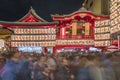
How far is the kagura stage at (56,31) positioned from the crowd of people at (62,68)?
39980 mm

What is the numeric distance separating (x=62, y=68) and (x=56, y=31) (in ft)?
153

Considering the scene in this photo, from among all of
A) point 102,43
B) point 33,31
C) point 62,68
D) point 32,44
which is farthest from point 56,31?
point 62,68

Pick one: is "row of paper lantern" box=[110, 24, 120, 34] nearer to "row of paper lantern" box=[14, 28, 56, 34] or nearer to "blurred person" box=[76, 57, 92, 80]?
"row of paper lantern" box=[14, 28, 56, 34]

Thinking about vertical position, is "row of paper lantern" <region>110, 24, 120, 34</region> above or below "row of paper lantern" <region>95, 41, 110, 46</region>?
above

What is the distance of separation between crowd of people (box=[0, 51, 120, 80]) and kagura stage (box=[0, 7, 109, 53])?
1574 inches

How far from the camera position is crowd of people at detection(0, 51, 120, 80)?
1063 centimetres

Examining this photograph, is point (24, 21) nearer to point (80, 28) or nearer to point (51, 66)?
point (80, 28)

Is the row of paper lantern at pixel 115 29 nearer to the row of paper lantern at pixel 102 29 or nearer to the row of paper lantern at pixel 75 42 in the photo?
the row of paper lantern at pixel 102 29

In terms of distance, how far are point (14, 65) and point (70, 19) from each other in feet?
164

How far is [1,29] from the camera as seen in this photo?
57.9 metres

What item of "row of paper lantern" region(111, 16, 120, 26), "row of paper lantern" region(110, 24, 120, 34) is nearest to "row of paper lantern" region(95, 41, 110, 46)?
"row of paper lantern" region(110, 24, 120, 34)

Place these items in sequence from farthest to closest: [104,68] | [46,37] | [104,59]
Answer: [46,37] → [104,59] → [104,68]

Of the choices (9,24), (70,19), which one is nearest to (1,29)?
(9,24)

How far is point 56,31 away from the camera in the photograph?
191 feet
